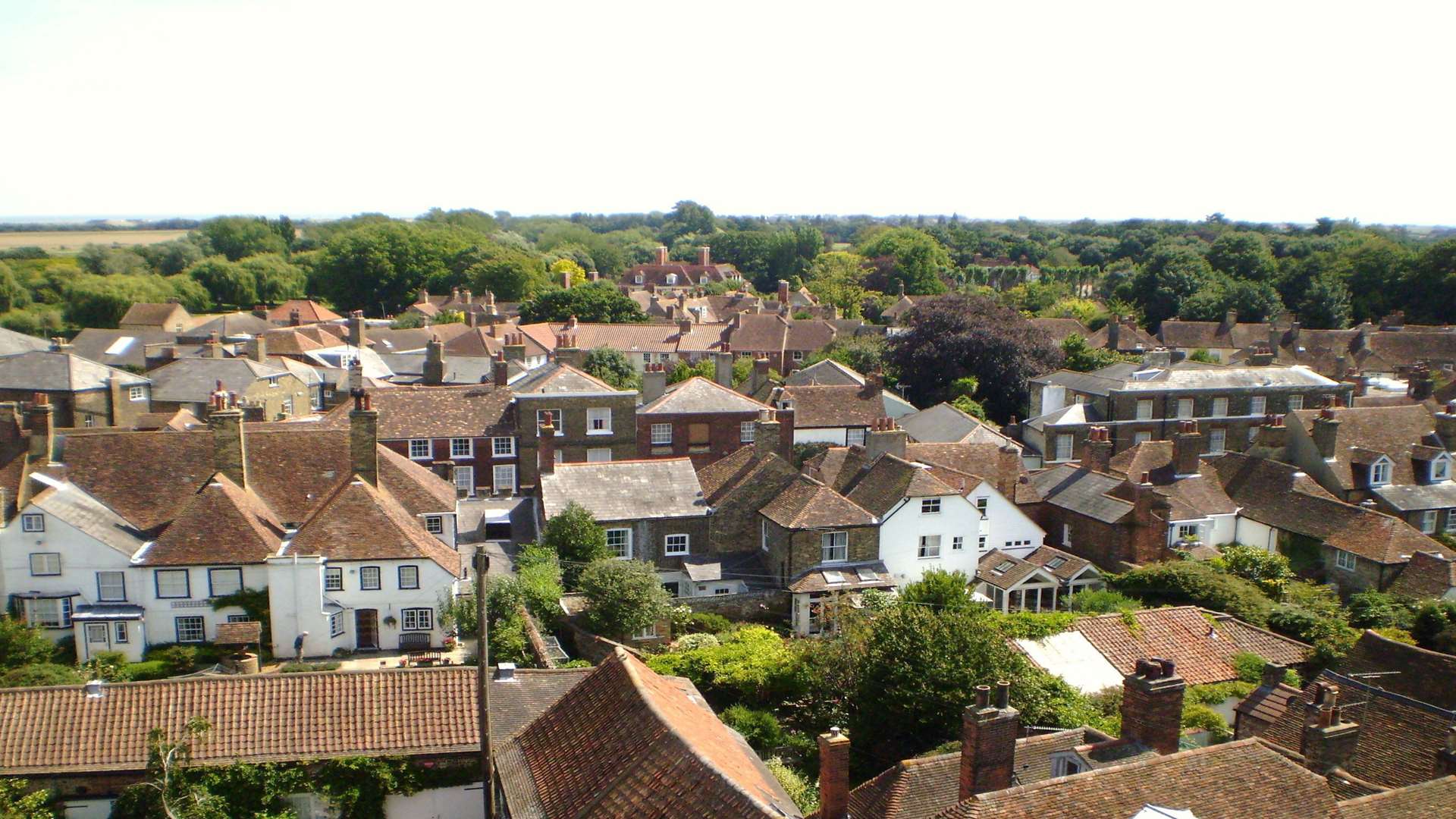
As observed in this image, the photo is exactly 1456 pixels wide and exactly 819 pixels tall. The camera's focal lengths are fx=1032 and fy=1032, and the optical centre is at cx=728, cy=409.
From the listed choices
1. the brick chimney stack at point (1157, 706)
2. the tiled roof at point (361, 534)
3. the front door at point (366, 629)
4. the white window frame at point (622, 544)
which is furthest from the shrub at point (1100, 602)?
the front door at point (366, 629)

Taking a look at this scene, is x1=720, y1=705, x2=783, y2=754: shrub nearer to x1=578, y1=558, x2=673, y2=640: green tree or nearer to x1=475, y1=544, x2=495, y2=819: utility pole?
x1=578, y1=558, x2=673, y2=640: green tree

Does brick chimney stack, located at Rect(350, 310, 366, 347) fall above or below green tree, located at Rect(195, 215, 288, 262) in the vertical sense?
below

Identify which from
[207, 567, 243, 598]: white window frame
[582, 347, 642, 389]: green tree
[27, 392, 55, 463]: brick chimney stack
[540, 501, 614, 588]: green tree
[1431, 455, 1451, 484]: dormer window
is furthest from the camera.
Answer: [582, 347, 642, 389]: green tree

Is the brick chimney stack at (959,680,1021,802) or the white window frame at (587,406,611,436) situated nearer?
the brick chimney stack at (959,680,1021,802)

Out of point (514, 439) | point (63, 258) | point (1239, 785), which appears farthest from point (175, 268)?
point (1239, 785)

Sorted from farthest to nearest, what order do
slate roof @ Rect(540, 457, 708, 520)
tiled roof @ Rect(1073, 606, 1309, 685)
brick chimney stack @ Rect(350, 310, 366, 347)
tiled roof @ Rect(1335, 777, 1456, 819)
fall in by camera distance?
brick chimney stack @ Rect(350, 310, 366, 347) < slate roof @ Rect(540, 457, 708, 520) < tiled roof @ Rect(1073, 606, 1309, 685) < tiled roof @ Rect(1335, 777, 1456, 819)

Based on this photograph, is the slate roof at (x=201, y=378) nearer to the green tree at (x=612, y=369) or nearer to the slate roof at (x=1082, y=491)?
the green tree at (x=612, y=369)

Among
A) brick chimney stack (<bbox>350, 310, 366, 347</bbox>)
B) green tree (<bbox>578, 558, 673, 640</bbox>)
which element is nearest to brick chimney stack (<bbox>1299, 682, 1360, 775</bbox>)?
green tree (<bbox>578, 558, 673, 640</bbox>)

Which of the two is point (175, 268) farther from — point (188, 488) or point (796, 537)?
point (796, 537)
